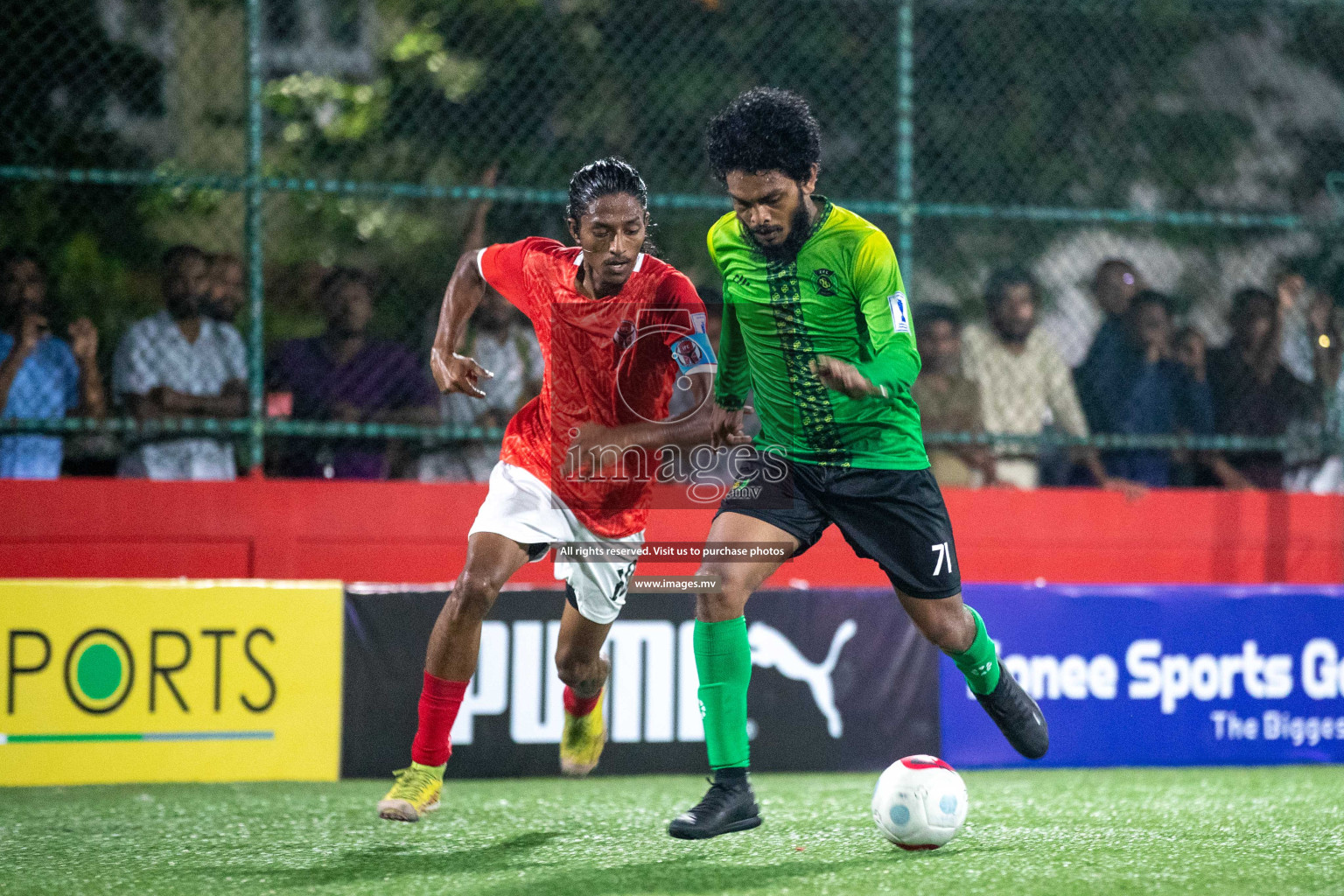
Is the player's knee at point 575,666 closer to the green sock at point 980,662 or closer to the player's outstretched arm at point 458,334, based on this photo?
the player's outstretched arm at point 458,334

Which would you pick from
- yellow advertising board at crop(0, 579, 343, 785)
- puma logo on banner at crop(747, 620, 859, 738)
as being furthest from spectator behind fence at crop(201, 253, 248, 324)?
puma logo on banner at crop(747, 620, 859, 738)

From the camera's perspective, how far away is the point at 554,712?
601 centimetres

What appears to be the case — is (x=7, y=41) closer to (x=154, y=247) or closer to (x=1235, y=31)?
(x=154, y=247)

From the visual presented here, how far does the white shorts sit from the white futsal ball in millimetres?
1183

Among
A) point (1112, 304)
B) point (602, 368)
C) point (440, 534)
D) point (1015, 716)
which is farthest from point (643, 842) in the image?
point (1112, 304)

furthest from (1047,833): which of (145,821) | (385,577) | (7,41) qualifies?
(7,41)

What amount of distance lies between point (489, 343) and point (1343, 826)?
4.04m

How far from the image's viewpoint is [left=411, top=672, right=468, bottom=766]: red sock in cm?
452

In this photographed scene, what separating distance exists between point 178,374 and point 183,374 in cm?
2

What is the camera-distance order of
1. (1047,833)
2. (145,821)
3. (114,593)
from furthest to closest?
1. (114,593)
2. (145,821)
3. (1047,833)

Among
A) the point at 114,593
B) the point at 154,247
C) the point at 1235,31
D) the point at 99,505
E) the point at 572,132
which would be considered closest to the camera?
the point at 114,593

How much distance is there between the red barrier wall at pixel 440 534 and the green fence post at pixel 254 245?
26 cm

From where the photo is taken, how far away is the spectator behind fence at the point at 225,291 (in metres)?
6.66

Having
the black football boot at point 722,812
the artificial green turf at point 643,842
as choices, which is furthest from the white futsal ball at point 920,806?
the black football boot at point 722,812
